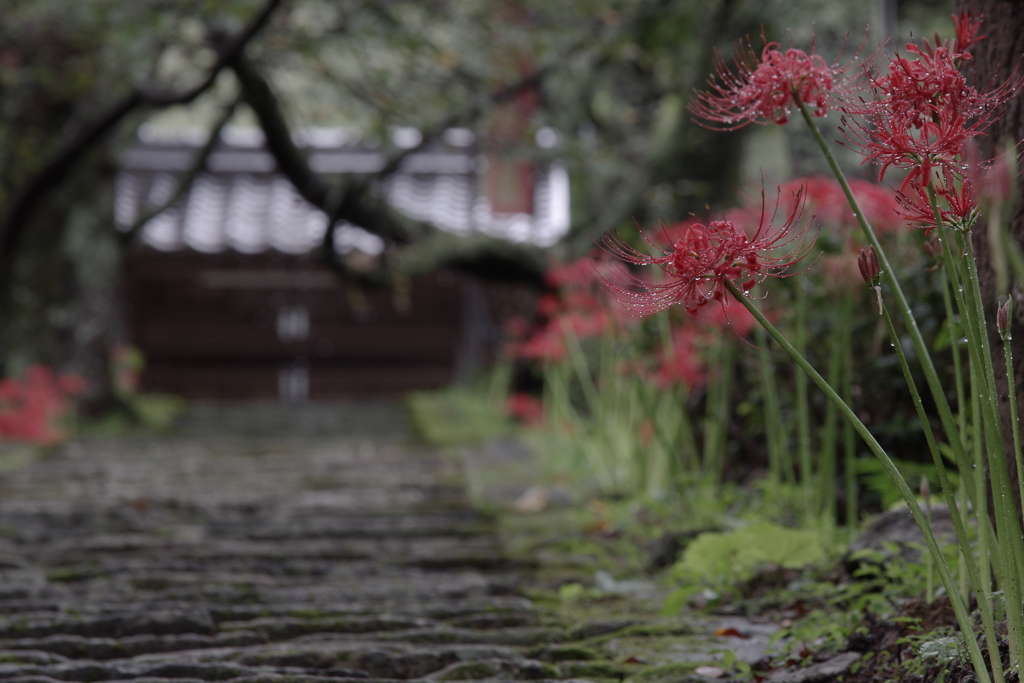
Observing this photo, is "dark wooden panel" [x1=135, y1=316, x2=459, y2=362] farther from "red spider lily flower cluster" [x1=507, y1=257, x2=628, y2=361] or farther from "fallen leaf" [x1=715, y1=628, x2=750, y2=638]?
"fallen leaf" [x1=715, y1=628, x2=750, y2=638]

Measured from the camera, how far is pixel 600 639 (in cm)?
246

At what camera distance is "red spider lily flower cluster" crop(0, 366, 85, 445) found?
694cm

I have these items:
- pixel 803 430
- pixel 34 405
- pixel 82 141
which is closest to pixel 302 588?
pixel 803 430

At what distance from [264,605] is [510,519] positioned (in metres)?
1.34

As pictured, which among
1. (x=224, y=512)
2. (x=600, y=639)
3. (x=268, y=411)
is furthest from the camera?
(x=268, y=411)

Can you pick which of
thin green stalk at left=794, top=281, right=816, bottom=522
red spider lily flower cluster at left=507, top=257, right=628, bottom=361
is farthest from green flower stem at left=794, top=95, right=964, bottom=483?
red spider lily flower cluster at left=507, top=257, right=628, bottom=361

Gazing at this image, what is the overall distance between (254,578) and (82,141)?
4.99m

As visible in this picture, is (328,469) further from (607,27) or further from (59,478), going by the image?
(607,27)

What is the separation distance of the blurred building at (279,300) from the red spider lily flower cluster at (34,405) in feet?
13.6

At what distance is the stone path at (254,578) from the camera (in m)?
2.32

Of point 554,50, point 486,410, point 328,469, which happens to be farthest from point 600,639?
point 486,410

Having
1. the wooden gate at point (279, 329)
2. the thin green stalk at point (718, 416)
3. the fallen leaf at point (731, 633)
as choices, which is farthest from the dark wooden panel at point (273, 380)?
the fallen leaf at point (731, 633)

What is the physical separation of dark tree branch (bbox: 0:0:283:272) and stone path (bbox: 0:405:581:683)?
2.50 meters

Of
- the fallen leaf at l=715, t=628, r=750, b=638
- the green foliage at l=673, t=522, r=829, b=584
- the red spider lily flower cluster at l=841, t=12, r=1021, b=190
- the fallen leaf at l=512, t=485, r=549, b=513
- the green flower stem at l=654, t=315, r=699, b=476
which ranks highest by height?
the red spider lily flower cluster at l=841, t=12, r=1021, b=190
